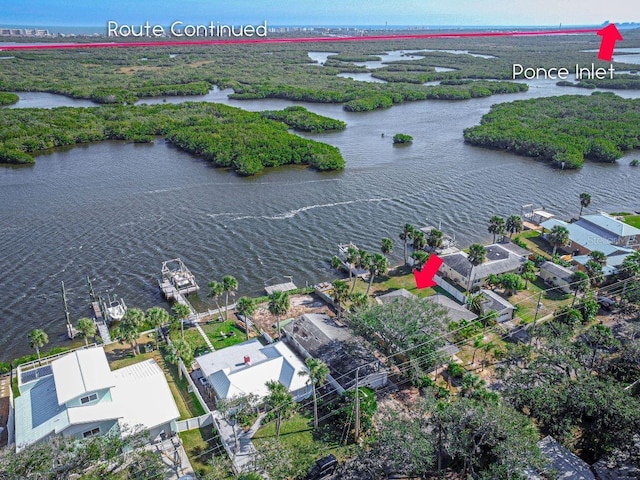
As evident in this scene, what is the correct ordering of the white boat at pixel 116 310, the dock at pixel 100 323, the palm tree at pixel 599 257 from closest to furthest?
the dock at pixel 100 323 → the white boat at pixel 116 310 → the palm tree at pixel 599 257

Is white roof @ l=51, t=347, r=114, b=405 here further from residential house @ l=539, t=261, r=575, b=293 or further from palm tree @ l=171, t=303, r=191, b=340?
residential house @ l=539, t=261, r=575, b=293

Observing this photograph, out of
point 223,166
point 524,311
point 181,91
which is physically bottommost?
point 524,311

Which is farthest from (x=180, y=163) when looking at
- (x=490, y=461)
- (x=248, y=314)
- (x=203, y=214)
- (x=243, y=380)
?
(x=490, y=461)

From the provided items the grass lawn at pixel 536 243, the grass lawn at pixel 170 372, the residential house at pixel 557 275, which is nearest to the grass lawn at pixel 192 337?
the grass lawn at pixel 170 372

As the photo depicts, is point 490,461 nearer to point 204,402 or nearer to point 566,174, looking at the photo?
point 204,402

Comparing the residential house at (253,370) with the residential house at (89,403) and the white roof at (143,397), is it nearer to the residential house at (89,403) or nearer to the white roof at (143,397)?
the white roof at (143,397)

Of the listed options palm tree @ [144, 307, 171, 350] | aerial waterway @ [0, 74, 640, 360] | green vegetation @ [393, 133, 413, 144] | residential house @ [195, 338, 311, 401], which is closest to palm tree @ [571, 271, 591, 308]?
aerial waterway @ [0, 74, 640, 360]
